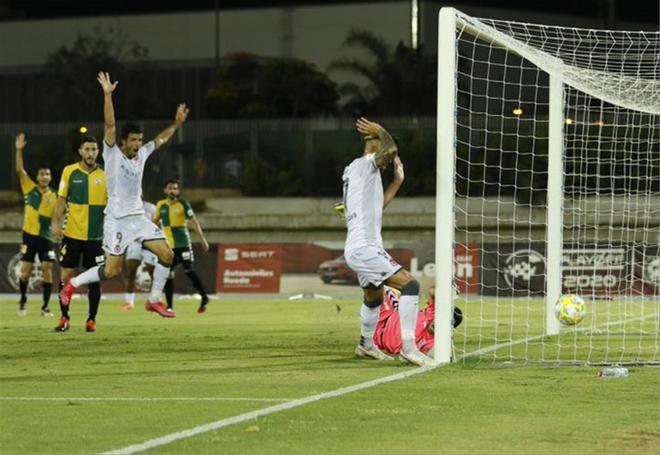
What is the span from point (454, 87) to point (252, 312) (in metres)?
10.9

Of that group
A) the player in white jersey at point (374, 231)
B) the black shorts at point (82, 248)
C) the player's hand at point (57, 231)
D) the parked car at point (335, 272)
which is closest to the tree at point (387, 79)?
the parked car at point (335, 272)

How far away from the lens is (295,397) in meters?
8.68

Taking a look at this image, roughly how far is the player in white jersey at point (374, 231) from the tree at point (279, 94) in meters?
35.2

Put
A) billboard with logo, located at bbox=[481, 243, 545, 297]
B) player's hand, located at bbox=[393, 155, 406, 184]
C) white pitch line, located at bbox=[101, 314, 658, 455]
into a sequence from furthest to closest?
1. billboard with logo, located at bbox=[481, 243, 545, 297]
2. player's hand, located at bbox=[393, 155, 406, 184]
3. white pitch line, located at bbox=[101, 314, 658, 455]

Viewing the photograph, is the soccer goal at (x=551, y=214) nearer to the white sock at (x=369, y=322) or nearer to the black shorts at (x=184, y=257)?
the white sock at (x=369, y=322)

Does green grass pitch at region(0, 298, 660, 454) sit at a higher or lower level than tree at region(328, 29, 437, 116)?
lower

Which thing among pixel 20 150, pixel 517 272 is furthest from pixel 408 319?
pixel 517 272

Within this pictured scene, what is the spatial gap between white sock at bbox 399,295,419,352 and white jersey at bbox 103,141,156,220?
15.9ft

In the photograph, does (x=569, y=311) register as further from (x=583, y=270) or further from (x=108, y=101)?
(x=583, y=270)

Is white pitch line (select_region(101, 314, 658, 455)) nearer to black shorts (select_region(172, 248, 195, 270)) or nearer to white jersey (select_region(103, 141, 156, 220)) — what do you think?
white jersey (select_region(103, 141, 156, 220))

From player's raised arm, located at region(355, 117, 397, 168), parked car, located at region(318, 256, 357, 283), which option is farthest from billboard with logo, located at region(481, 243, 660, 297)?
player's raised arm, located at region(355, 117, 397, 168)

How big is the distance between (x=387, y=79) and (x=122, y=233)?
31226 mm

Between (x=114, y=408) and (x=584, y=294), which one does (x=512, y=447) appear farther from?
(x=584, y=294)

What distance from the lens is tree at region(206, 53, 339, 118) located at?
4659 centimetres
